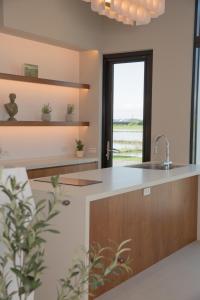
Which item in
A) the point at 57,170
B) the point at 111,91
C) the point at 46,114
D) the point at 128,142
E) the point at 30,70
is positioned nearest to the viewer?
the point at 57,170

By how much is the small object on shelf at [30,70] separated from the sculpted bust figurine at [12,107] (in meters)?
0.46

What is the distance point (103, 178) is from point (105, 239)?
66cm

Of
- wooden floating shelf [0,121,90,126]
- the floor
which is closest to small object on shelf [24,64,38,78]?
wooden floating shelf [0,121,90,126]

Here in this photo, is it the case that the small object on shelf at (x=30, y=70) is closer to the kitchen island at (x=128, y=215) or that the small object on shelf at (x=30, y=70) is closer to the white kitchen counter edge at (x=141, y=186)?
the kitchen island at (x=128, y=215)

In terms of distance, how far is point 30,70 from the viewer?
5.64 meters

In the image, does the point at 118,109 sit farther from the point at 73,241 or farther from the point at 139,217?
the point at 73,241

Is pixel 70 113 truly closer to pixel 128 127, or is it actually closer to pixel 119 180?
pixel 128 127

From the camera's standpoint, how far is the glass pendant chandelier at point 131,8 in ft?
10.8

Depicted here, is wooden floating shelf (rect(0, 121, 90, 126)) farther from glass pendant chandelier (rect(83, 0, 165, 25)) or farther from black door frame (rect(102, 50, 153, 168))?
glass pendant chandelier (rect(83, 0, 165, 25))

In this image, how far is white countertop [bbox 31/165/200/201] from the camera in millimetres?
2887

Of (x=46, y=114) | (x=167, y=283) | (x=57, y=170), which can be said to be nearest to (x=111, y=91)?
(x=46, y=114)

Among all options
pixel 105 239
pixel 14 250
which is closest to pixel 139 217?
pixel 105 239

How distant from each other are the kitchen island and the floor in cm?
7

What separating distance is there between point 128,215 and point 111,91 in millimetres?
3392
